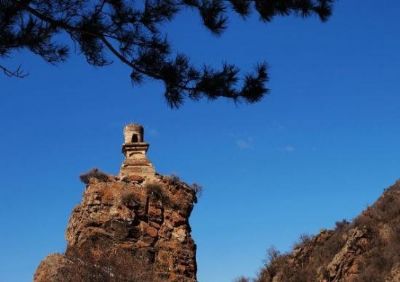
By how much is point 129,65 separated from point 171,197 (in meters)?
17.7

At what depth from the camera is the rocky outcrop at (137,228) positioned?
76.0 feet

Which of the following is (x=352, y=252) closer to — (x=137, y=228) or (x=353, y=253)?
(x=353, y=253)

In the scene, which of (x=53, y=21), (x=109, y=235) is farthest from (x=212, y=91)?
(x=109, y=235)

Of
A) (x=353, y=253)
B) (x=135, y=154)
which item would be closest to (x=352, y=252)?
(x=353, y=253)

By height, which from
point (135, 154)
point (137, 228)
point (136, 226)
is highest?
point (135, 154)

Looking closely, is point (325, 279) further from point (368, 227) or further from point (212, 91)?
point (212, 91)

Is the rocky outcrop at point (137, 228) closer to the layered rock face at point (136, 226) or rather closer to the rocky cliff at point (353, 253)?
the layered rock face at point (136, 226)

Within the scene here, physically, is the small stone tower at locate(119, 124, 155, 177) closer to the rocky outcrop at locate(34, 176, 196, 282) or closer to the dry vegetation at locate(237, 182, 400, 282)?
the rocky outcrop at locate(34, 176, 196, 282)

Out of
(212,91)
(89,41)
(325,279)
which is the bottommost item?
(212,91)

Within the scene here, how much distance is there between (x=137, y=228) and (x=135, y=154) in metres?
4.40

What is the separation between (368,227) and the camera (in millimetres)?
33125

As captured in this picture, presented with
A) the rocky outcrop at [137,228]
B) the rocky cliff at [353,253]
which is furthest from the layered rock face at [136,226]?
the rocky cliff at [353,253]

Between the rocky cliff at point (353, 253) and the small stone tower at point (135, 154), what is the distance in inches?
390

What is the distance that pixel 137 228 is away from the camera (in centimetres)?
2552
